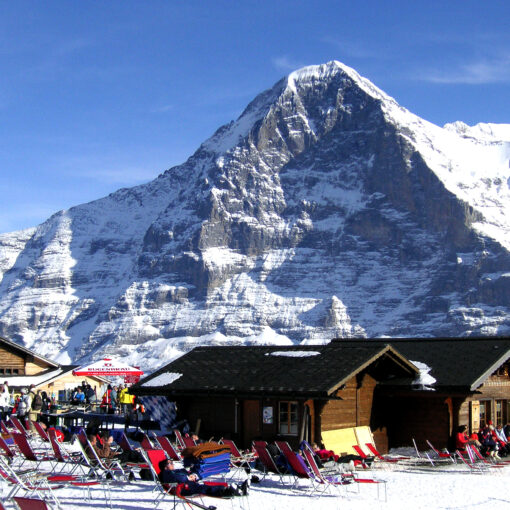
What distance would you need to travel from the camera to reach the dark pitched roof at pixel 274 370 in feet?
80.2

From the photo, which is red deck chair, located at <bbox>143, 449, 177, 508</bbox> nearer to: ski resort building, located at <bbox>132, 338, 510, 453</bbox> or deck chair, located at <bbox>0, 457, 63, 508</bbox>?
deck chair, located at <bbox>0, 457, 63, 508</bbox>

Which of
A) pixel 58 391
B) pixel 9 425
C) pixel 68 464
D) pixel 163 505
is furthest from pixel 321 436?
pixel 58 391

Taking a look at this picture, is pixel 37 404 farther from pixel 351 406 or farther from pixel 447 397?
pixel 447 397

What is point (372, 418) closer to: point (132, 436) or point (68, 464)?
point (132, 436)

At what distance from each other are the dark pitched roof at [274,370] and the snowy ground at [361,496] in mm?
4027

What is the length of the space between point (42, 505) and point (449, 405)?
18.1 m

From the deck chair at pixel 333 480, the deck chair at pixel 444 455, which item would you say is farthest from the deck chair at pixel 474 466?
the deck chair at pixel 333 480

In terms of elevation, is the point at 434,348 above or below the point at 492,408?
above

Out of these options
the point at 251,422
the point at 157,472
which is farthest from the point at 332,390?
the point at 157,472

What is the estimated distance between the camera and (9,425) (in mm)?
29125

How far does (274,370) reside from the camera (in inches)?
1026

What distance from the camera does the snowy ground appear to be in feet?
52.8

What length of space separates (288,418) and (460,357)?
7269mm

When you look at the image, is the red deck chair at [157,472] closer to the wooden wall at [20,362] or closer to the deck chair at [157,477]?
the deck chair at [157,477]
